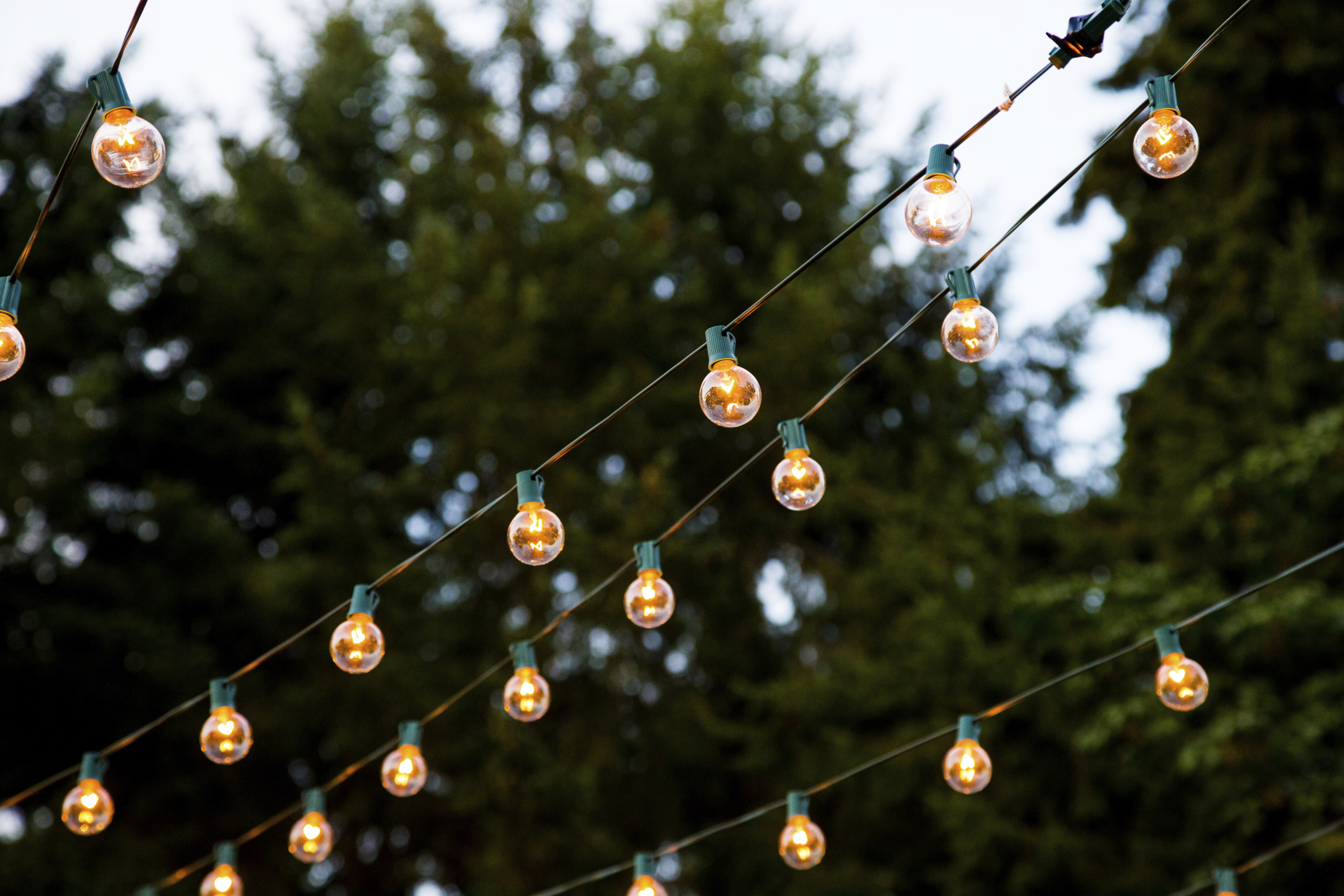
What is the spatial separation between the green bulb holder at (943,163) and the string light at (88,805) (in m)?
2.76

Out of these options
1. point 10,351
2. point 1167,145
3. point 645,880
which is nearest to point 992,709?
point 645,880

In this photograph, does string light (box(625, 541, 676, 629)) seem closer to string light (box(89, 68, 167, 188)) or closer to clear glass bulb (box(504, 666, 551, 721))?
clear glass bulb (box(504, 666, 551, 721))

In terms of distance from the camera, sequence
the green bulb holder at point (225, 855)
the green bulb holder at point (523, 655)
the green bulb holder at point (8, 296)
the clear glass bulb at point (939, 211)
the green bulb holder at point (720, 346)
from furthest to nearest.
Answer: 1. the green bulb holder at point (225, 855)
2. the green bulb holder at point (523, 655)
3. the green bulb holder at point (720, 346)
4. the green bulb holder at point (8, 296)
5. the clear glass bulb at point (939, 211)

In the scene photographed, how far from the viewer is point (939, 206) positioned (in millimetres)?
2080

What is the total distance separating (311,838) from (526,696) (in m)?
0.84

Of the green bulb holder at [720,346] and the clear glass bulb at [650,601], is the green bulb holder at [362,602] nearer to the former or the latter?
the clear glass bulb at [650,601]

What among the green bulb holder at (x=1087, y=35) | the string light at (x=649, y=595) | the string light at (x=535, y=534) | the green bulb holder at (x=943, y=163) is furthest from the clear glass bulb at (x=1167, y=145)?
the string light at (x=649, y=595)

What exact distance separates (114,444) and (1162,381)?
7.43 meters

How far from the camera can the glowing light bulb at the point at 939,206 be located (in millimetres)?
2078

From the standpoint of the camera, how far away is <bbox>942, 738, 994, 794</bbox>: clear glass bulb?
3.53 metres

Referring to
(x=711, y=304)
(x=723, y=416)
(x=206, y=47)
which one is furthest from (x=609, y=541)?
(x=206, y=47)

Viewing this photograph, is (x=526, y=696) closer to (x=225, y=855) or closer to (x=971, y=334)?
(x=225, y=855)

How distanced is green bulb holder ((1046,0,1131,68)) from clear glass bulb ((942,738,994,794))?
199 centimetres

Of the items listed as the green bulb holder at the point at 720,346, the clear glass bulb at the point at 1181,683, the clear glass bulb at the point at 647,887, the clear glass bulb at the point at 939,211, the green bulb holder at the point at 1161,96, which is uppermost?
the green bulb holder at the point at 1161,96
